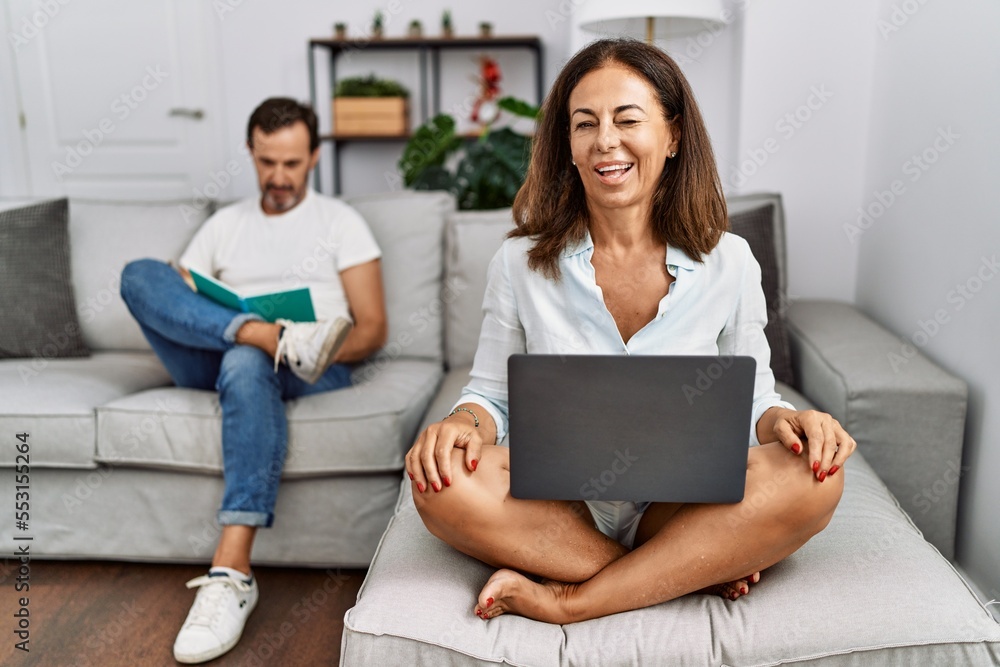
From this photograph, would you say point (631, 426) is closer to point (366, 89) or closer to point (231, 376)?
point (231, 376)

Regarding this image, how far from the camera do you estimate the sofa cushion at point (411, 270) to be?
2275mm

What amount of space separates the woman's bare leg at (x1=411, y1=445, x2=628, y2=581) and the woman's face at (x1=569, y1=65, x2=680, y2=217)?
1.37ft

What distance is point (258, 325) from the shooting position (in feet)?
6.08

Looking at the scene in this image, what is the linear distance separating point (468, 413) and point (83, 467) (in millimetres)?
1090

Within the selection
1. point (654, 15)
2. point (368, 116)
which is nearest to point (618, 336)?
point (654, 15)

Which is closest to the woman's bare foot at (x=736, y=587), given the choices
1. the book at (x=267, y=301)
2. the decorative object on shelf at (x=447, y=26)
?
the book at (x=267, y=301)

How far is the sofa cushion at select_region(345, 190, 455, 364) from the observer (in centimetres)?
228

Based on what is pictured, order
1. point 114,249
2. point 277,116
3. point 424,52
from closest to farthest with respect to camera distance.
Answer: point 277,116 → point 114,249 → point 424,52

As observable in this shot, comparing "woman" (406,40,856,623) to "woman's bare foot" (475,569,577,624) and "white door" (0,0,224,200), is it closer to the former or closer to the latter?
"woman's bare foot" (475,569,577,624)

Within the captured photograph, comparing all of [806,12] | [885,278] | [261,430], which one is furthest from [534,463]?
[806,12]

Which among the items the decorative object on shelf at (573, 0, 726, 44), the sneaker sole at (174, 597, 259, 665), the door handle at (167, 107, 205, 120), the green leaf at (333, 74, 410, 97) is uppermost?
the decorative object on shelf at (573, 0, 726, 44)

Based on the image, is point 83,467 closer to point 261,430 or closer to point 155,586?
point 155,586

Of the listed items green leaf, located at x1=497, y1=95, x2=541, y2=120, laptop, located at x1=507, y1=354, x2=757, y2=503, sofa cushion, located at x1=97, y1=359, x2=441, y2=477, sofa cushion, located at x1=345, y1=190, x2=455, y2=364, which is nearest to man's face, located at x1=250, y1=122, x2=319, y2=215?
sofa cushion, located at x1=345, y1=190, x2=455, y2=364

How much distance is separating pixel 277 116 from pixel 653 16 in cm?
103
